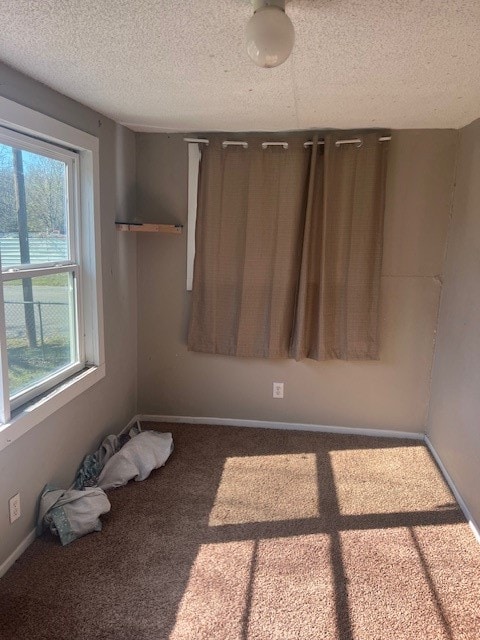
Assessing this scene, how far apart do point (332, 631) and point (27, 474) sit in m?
1.40

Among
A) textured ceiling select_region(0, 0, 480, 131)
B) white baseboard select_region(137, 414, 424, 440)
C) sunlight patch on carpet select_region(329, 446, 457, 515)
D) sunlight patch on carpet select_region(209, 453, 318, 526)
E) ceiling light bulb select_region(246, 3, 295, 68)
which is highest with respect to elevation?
textured ceiling select_region(0, 0, 480, 131)

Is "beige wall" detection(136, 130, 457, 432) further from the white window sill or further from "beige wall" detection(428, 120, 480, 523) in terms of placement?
the white window sill

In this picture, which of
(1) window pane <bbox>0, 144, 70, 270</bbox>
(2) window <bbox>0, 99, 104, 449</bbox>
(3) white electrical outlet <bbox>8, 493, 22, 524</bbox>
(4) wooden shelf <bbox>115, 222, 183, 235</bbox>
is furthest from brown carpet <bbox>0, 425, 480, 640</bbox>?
(4) wooden shelf <bbox>115, 222, 183, 235</bbox>

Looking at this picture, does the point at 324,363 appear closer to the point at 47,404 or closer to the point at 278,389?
the point at 278,389

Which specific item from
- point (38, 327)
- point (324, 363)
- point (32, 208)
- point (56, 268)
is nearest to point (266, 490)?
point (324, 363)

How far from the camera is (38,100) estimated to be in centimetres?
191

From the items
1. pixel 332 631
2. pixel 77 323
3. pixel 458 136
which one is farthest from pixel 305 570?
pixel 458 136

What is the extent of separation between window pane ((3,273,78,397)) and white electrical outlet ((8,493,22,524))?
1.45 feet

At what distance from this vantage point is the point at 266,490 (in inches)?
96.8

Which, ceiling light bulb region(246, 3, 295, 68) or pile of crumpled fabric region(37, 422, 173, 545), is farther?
pile of crumpled fabric region(37, 422, 173, 545)

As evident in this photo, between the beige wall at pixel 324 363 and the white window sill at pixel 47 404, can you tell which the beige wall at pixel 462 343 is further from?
the white window sill at pixel 47 404

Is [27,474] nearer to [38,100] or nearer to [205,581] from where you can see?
[205,581]

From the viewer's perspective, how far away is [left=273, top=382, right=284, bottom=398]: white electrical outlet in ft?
10.4

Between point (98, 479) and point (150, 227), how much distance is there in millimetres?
1544
